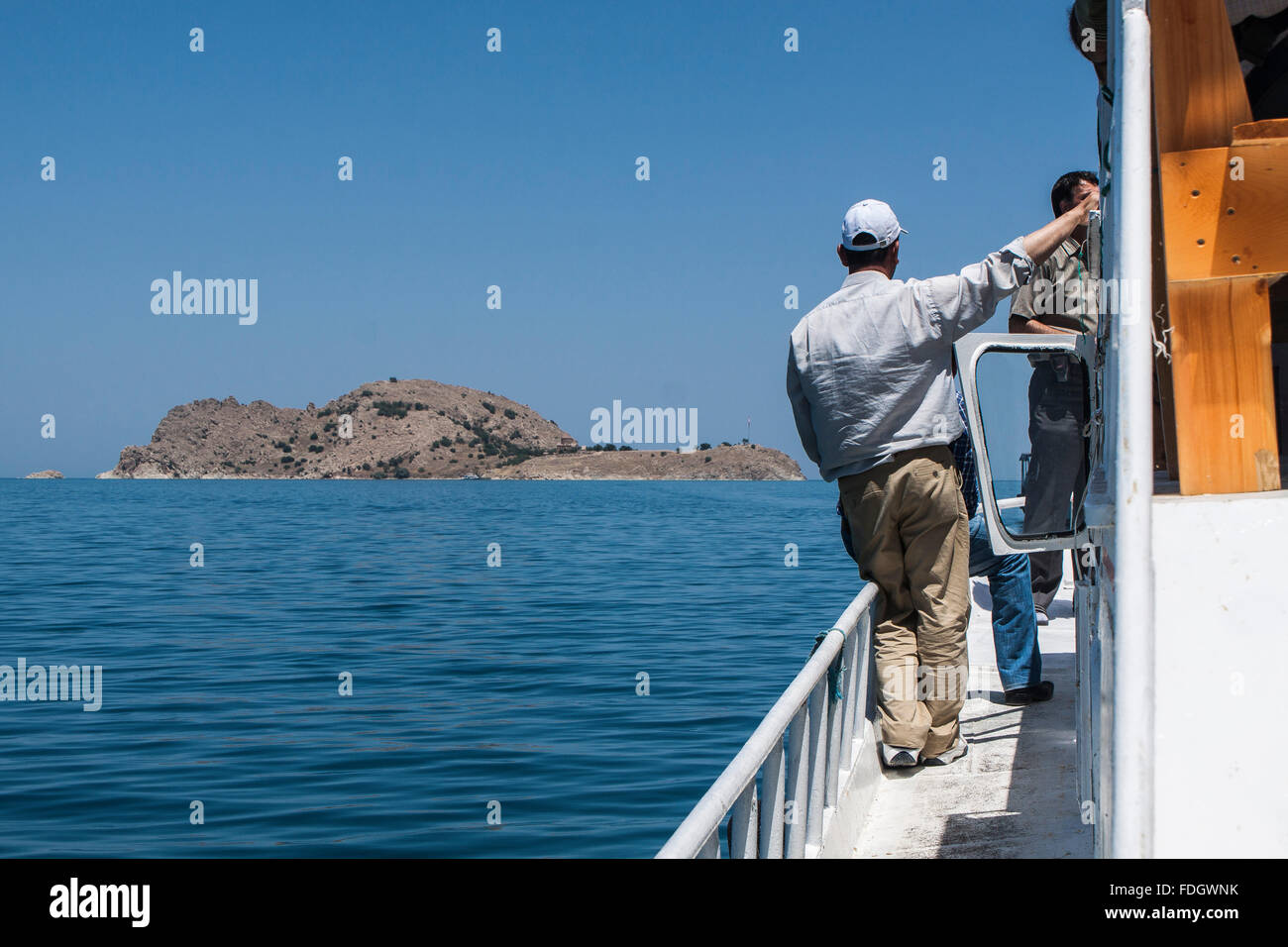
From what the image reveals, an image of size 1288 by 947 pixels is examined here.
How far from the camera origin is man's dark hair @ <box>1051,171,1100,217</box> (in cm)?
432

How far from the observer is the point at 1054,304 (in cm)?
396

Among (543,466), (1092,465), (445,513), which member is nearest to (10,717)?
(1092,465)

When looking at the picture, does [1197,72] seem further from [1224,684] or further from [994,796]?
[994,796]

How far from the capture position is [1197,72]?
6.59ft

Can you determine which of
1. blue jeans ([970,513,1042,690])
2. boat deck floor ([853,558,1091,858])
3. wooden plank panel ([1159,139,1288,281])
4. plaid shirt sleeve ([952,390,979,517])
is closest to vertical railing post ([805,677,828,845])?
boat deck floor ([853,558,1091,858])

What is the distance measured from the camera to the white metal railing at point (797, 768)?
86.6 inches

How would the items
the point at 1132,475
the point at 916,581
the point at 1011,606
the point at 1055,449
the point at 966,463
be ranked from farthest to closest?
the point at 1011,606, the point at 966,463, the point at 916,581, the point at 1055,449, the point at 1132,475

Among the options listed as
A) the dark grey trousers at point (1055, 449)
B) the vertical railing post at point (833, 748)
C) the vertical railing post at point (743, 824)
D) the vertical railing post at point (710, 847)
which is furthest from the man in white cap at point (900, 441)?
the vertical railing post at point (710, 847)

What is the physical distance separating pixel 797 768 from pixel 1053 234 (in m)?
1.55

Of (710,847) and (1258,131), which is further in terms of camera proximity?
(710,847)

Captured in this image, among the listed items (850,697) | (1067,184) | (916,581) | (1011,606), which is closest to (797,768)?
(850,697)

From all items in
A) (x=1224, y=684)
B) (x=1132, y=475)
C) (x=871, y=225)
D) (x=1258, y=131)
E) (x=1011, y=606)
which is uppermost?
(x=871, y=225)

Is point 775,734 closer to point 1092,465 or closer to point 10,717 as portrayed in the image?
point 1092,465

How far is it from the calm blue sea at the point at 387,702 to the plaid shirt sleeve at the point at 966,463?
314 centimetres
